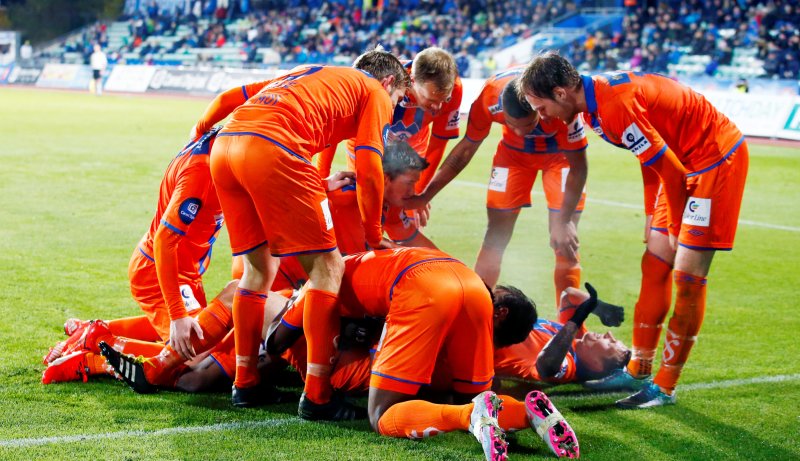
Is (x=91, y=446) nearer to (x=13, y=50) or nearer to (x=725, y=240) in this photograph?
(x=725, y=240)

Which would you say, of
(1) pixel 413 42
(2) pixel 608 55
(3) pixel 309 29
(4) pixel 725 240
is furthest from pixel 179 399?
(3) pixel 309 29

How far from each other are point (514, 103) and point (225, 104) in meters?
1.91

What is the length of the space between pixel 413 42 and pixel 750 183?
24292 millimetres

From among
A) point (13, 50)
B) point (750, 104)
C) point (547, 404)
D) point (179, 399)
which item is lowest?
point (13, 50)

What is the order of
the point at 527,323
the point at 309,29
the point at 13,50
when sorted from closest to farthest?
1. the point at 527,323
2. the point at 309,29
3. the point at 13,50

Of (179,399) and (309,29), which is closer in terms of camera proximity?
(179,399)

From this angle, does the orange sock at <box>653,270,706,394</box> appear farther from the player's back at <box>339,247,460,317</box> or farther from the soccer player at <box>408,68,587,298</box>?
the soccer player at <box>408,68,587,298</box>

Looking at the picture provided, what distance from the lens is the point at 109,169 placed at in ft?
46.8

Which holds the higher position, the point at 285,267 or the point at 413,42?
the point at 285,267

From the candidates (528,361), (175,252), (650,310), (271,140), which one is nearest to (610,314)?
(650,310)

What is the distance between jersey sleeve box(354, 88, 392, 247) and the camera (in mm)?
4875

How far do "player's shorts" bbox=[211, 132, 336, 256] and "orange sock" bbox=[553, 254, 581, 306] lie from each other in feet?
9.07

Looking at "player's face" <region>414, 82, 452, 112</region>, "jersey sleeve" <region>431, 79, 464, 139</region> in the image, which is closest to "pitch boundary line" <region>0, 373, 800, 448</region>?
"player's face" <region>414, 82, 452, 112</region>

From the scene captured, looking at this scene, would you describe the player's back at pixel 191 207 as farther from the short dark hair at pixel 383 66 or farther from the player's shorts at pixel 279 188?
the short dark hair at pixel 383 66
